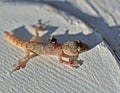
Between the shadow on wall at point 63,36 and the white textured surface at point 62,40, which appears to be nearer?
the white textured surface at point 62,40

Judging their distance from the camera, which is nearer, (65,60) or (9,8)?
(65,60)

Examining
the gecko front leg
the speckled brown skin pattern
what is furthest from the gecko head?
the gecko front leg

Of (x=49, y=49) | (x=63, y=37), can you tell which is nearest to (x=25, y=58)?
(x=49, y=49)

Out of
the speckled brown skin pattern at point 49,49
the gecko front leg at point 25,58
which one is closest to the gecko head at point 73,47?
the speckled brown skin pattern at point 49,49

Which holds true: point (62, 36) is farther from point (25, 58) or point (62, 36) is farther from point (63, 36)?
point (25, 58)

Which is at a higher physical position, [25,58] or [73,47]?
[73,47]

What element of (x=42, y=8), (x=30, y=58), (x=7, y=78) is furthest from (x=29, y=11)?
(x=7, y=78)

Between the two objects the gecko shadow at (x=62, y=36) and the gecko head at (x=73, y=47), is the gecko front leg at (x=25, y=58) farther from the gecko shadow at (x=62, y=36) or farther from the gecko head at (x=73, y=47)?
the gecko head at (x=73, y=47)

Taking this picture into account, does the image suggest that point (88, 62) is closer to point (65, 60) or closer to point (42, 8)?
point (65, 60)
